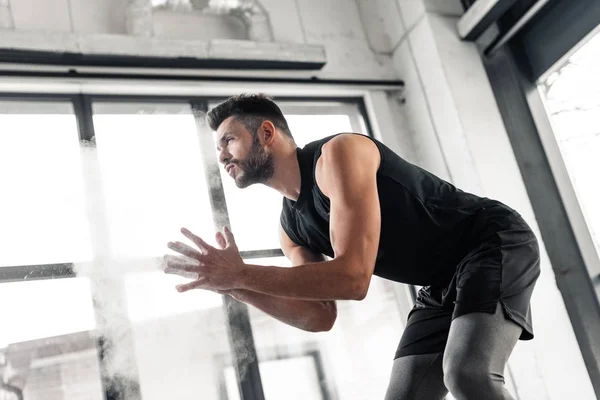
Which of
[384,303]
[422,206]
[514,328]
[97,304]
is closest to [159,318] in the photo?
[97,304]

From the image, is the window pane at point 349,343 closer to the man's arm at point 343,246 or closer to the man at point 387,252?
the man at point 387,252

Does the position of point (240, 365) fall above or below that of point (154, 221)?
below

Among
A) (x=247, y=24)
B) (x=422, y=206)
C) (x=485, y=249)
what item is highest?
(x=247, y=24)

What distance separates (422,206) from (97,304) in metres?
1.36

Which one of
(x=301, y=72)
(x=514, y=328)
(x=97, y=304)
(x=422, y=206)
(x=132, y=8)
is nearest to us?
(x=514, y=328)

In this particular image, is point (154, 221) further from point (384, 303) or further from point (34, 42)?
point (384, 303)

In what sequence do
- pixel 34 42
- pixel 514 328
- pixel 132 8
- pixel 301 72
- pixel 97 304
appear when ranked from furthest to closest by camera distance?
pixel 301 72, pixel 132 8, pixel 34 42, pixel 97 304, pixel 514 328

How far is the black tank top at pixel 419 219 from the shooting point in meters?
1.97

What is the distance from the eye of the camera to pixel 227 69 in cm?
332

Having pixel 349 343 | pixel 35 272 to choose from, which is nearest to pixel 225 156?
pixel 35 272

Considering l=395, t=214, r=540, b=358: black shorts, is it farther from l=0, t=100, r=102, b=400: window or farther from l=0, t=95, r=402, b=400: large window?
l=0, t=100, r=102, b=400: window

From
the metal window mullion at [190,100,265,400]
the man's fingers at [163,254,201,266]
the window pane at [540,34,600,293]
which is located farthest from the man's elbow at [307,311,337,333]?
the window pane at [540,34,600,293]

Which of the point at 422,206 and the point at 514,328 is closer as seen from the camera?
the point at 514,328

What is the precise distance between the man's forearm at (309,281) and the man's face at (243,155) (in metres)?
0.45
